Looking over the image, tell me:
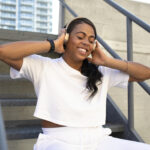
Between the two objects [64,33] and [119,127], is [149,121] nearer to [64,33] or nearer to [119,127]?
[119,127]

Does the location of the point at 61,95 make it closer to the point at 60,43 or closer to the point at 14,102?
the point at 60,43

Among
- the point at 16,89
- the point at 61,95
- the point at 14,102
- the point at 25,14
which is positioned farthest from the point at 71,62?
the point at 25,14

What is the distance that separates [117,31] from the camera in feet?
10.0

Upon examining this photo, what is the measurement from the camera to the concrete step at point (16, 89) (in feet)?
6.79

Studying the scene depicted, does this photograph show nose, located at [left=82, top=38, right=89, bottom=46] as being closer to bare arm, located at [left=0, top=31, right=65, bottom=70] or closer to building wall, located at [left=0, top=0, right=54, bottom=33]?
bare arm, located at [left=0, top=31, right=65, bottom=70]

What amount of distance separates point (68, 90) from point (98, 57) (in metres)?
0.34

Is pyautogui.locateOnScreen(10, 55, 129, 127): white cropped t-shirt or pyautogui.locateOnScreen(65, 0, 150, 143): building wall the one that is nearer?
pyautogui.locateOnScreen(10, 55, 129, 127): white cropped t-shirt

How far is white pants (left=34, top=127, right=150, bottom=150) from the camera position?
1.15m

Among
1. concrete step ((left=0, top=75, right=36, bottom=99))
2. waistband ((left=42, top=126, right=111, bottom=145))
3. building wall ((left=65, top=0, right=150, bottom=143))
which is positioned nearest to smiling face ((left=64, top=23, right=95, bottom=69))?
waistband ((left=42, top=126, right=111, bottom=145))

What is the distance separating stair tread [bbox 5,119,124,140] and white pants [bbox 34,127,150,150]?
43cm

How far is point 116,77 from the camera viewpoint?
4.83 ft

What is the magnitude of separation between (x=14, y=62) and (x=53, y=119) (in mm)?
369

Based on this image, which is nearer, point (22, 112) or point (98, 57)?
point (98, 57)

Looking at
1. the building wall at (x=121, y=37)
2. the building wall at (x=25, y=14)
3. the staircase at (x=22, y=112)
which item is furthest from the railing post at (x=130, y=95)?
the building wall at (x=25, y=14)
